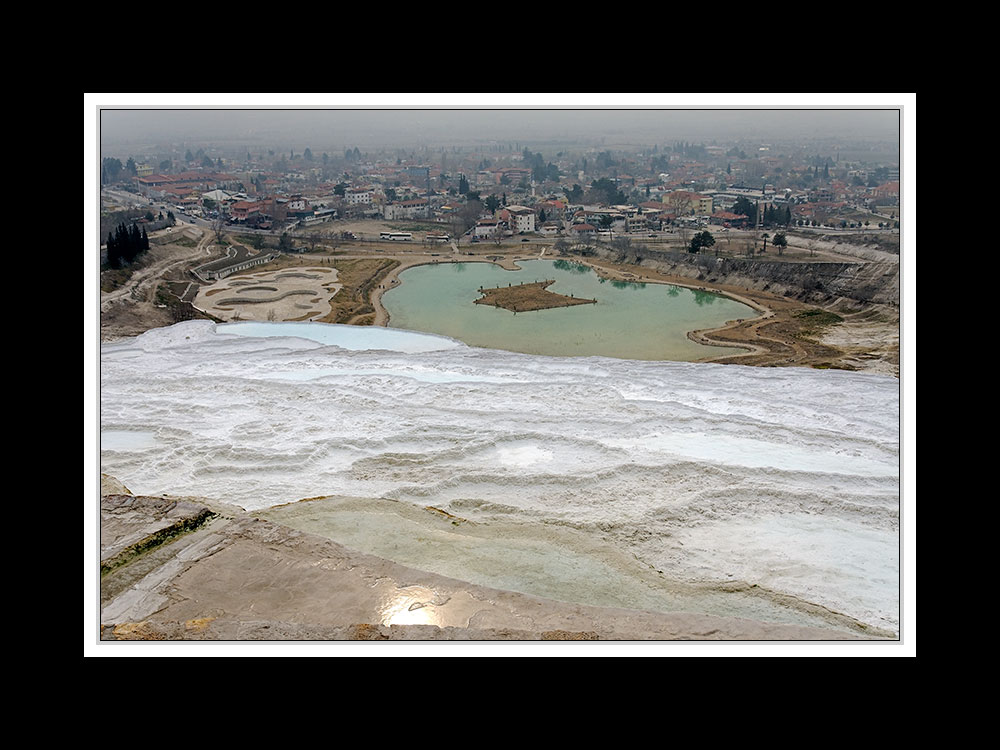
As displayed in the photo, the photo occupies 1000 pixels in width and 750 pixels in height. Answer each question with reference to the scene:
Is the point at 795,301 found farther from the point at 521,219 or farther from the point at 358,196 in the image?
the point at 358,196

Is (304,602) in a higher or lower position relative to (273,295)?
lower

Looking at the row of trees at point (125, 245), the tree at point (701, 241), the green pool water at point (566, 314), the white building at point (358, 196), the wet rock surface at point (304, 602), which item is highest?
the white building at point (358, 196)

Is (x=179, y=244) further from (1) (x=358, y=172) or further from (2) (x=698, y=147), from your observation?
(2) (x=698, y=147)

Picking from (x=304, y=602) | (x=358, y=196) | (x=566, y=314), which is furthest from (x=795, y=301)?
(x=304, y=602)

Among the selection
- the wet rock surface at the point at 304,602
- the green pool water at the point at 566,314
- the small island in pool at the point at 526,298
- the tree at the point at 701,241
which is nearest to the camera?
the wet rock surface at the point at 304,602

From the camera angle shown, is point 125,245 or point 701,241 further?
point 701,241

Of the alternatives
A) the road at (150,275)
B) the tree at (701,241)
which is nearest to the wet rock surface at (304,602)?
the road at (150,275)

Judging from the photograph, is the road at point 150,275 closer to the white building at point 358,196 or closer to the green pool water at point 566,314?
the white building at point 358,196
